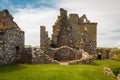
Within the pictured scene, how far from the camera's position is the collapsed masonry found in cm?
5297

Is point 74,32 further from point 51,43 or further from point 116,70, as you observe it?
point 116,70

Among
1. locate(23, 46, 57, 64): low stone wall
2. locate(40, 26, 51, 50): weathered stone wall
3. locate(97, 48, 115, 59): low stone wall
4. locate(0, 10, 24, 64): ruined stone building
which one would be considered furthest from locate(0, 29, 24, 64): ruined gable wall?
locate(97, 48, 115, 59): low stone wall

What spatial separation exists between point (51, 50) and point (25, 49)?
12.7 metres

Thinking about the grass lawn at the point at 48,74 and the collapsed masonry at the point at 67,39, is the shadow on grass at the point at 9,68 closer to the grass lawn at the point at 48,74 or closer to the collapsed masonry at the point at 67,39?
the grass lawn at the point at 48,74

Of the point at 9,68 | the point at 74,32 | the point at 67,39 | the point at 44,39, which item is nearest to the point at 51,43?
the point at 44,39

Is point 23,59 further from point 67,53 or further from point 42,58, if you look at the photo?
point 67,53

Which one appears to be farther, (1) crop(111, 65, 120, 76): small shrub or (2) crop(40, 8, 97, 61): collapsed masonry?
(2) crop(40, 8, 97, 61): collapsed masonry

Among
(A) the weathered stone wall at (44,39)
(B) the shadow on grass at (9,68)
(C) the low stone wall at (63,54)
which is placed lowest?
(B) the shadow on grass at (9,68)

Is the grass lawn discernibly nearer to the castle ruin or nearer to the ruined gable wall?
the ruined gable wall

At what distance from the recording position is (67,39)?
61500mm

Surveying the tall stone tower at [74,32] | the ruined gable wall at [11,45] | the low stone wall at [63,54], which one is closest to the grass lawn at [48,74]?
the ruined gable wall at [11,45]

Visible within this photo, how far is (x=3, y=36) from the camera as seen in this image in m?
36.3

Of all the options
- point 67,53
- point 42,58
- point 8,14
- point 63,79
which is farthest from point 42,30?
point 63,79

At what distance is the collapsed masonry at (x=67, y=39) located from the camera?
53.0 meters
